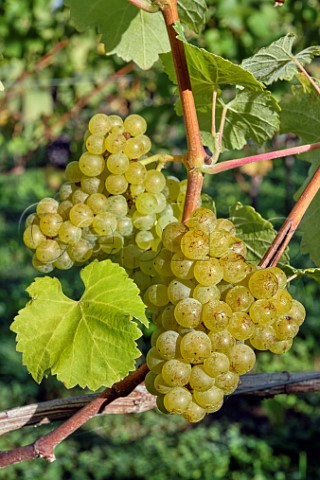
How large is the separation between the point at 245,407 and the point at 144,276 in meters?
2.86

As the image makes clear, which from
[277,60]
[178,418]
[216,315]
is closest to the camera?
[216,315]

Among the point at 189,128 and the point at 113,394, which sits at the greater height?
the point at 189,128

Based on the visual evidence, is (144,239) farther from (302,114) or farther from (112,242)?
(302,114)

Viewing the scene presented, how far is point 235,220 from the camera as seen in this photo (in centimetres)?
91

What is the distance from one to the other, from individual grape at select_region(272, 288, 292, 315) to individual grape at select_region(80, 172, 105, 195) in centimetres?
23

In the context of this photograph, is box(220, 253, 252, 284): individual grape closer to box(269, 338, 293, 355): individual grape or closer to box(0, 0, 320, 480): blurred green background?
box(269, 338, 293, 355): individual grape

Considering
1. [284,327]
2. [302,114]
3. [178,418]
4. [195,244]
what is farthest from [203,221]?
[178,418]

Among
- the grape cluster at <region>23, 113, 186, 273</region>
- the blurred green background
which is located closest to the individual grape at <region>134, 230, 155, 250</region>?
the grape cluster at <region>23, 113, 186, 273</region>

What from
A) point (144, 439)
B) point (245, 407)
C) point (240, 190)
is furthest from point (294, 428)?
point (240, 190)

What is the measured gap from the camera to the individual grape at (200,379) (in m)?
0.68

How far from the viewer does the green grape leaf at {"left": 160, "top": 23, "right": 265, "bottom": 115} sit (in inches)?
28.2

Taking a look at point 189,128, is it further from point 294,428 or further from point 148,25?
point 294,428

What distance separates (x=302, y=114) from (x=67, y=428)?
49 centimetres

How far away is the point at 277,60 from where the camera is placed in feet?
2.86
